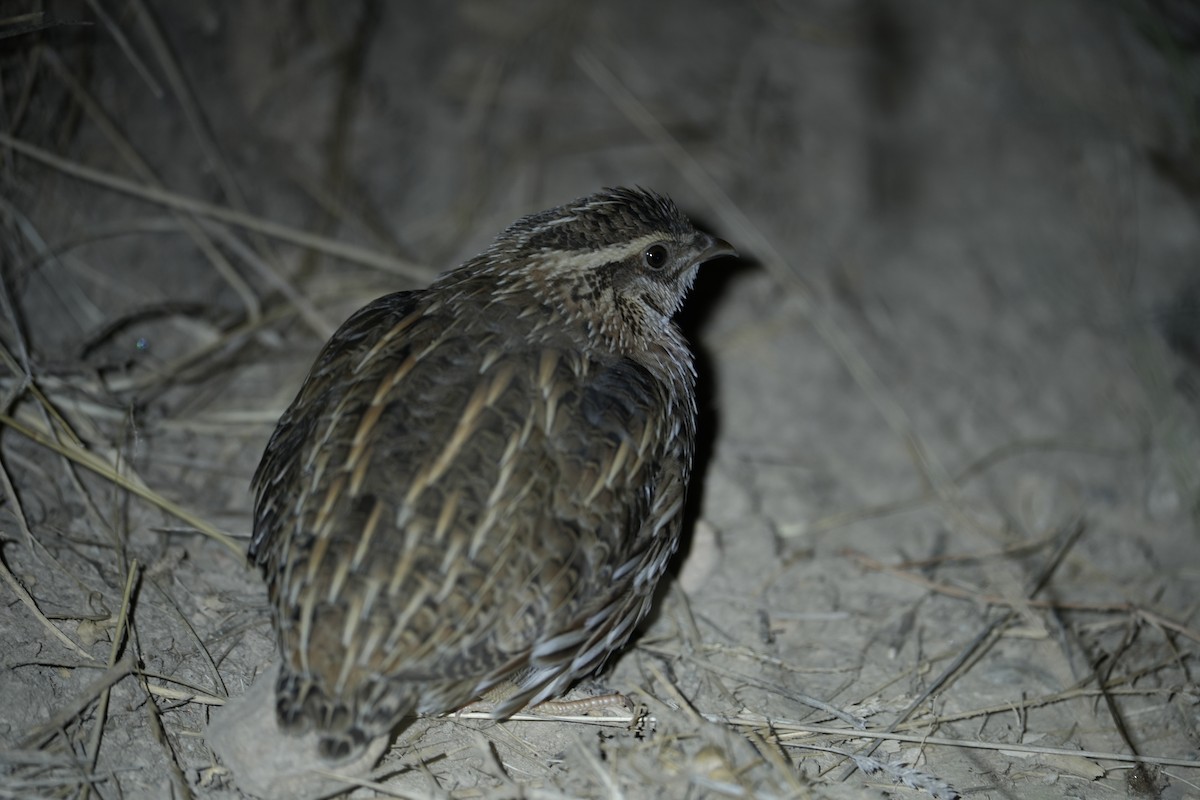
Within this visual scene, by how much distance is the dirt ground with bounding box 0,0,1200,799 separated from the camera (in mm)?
3434

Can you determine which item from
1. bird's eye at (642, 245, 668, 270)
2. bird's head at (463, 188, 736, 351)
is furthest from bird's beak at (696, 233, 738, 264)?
bird's eye at (642, 245, 668, 270)

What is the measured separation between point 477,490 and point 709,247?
5.67ft

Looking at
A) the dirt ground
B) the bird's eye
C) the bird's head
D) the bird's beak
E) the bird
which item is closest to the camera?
the bird

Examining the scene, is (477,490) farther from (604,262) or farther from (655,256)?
(655,256)

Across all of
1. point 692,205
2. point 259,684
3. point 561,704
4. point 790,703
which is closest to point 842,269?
point 692,205

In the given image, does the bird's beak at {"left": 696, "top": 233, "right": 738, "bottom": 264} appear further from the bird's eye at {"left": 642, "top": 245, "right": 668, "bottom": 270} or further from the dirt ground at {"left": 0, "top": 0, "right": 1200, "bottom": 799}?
the dirt ground at {"left": 0, "top": 0, "right": 1200, "bottom": 799}

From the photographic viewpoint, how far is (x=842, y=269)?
19.5ft

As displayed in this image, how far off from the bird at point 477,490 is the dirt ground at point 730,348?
0.42 m

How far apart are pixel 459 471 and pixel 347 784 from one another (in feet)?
3.47

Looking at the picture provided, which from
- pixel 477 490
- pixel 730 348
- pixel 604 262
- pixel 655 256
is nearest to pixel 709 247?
pixel 655 256

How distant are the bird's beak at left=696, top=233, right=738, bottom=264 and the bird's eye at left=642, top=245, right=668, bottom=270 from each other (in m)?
0.21

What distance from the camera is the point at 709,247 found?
414 centimetres

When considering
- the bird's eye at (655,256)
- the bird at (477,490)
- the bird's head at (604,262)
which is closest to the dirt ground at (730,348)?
the bird at (477,490)

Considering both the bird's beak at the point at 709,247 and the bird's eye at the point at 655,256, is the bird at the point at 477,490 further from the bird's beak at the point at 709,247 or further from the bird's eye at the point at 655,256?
the bird's beak at the point at 709,247
